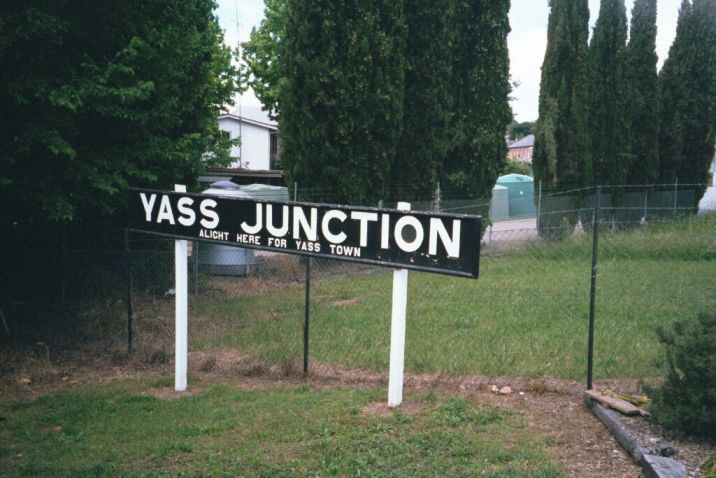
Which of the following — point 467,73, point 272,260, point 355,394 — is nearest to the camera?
point 355,394

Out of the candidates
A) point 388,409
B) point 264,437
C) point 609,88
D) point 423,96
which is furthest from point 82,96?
point 609,88

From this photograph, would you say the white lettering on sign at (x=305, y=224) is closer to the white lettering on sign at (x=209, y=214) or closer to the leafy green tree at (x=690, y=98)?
the white lettering on sign at (x=209, y=214)

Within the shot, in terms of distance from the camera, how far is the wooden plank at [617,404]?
5.09m

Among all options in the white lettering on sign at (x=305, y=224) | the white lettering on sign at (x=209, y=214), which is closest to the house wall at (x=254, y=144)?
the white lettering on sign at (x=209, y=214)

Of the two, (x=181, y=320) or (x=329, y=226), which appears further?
(x=181, y=320)

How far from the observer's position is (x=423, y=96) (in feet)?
→ 53.4

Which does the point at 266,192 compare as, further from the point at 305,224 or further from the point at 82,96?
the point at 305,224

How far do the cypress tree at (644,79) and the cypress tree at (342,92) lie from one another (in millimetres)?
12097

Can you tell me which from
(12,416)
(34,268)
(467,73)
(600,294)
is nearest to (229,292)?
(34,268)

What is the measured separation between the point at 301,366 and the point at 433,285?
5233 millimetres

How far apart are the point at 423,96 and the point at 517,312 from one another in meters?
8.44

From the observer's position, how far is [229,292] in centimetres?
1142

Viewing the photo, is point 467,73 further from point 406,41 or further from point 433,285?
point 433,285

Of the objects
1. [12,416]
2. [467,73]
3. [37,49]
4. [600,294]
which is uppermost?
[467,73]
